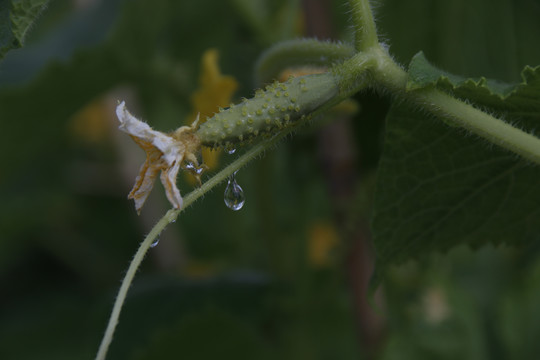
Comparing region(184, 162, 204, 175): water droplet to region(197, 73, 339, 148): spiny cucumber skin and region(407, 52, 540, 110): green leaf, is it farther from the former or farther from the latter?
region(407, 52, 540, 110): green leaf

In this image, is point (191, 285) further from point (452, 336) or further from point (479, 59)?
point (479, 59)

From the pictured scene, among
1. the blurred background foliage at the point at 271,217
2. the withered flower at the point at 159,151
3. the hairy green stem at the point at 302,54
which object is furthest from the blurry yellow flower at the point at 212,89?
the withered flower at the point at 159,151

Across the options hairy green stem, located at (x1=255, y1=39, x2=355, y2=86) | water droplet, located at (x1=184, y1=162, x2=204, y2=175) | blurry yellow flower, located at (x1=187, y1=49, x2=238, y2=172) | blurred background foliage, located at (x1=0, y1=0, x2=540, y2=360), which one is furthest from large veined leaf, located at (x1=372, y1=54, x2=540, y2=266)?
blurred background foliage, located at (x1=0, y1=0, x2=540, y2=360)

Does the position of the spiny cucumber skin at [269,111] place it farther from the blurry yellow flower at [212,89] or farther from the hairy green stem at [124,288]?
the blurry yellow flower at [212,89]

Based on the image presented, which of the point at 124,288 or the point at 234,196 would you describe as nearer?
the point at 124,288

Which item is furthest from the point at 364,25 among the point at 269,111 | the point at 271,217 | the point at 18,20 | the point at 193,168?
the point at 271,217

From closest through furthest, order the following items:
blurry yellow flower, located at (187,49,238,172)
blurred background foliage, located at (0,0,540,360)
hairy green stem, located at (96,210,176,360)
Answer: hairy green stem, located at (96,210,176,360) < blurry yellow flower, located at (187,49,238,172) < blurred background foliage, located at (0,0,540,360)

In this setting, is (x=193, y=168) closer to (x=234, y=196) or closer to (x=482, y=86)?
(x=234, y=196)
